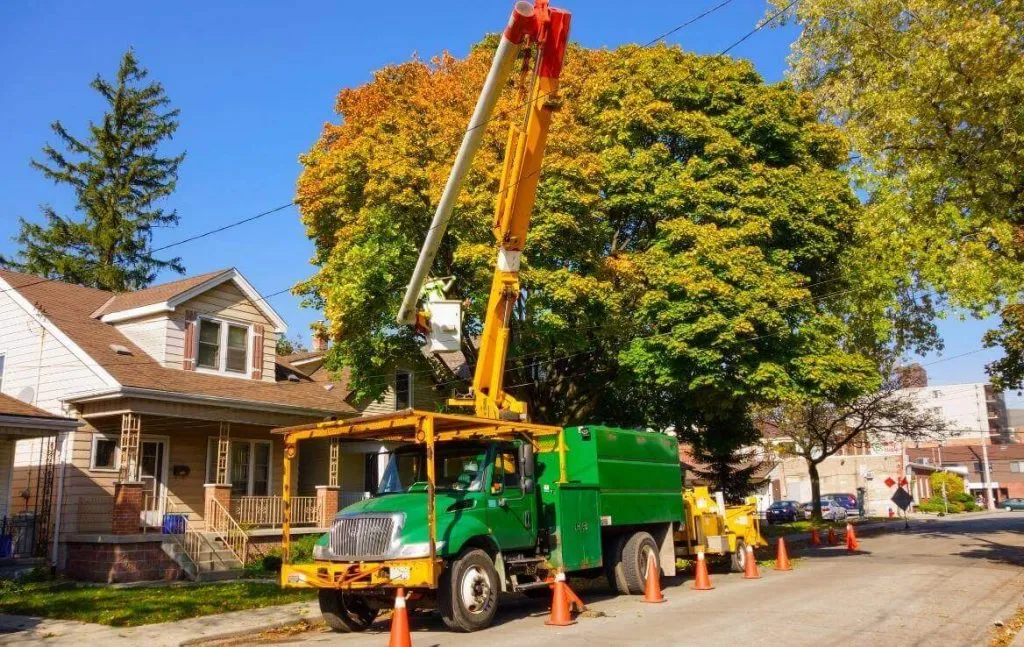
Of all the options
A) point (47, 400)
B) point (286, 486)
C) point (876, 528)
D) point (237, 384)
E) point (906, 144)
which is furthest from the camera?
point (876, 528)

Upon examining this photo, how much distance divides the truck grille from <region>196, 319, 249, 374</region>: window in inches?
537

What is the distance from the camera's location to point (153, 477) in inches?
839

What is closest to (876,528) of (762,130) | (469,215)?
(762,130)

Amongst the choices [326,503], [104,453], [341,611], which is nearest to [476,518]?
[341,611]

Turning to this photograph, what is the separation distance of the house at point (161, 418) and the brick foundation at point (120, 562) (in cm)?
3

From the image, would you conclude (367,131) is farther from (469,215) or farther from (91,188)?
(91,188)

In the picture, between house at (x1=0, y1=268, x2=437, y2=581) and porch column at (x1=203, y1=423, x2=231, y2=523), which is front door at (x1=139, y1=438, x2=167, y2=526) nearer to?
house at (x1=0, y1=268, x2=437, y2=581)

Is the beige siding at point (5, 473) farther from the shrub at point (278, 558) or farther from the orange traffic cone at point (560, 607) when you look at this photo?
the orange traffic cone at point (560, 607)

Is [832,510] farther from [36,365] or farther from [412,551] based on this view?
[412,551]

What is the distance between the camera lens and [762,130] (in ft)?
73.1

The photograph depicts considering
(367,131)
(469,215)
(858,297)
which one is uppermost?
(367,131)

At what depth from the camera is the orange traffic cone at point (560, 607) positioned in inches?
430

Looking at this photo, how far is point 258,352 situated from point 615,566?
14.2 meters

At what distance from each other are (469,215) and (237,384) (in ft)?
27.7
